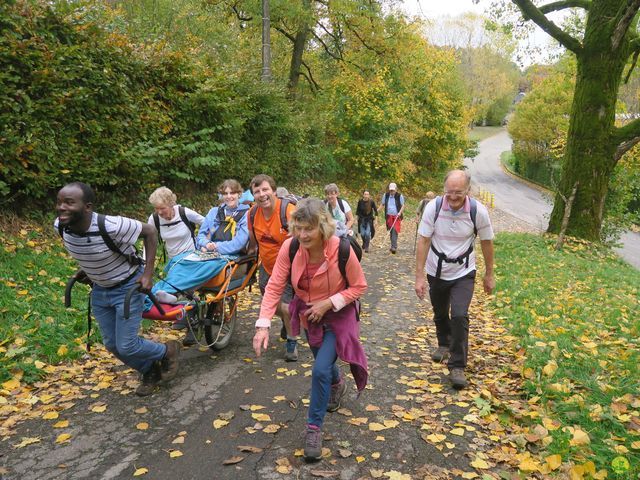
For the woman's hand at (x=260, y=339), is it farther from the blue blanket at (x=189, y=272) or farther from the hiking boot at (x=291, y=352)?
the hiking boot at (x=291, y=352)

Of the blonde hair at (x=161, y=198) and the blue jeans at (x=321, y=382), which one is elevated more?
the blonde hair at (x=161, y=198)

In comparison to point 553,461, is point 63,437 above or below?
below

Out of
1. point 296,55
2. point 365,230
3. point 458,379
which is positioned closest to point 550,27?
point 365,230

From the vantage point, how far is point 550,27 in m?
14.4

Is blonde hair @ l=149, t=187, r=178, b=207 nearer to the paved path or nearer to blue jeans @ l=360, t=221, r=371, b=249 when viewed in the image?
the paved path

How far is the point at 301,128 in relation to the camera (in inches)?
678

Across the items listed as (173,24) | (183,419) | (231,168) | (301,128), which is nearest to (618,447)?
(183,419)

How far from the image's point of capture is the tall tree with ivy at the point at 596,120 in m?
13.5

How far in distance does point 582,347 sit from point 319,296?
3.62m

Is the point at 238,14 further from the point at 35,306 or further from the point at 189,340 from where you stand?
the point at 189,340

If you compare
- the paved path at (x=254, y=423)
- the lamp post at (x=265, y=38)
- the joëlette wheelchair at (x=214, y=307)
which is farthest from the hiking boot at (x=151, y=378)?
the lamp post at (x=265, y=38)

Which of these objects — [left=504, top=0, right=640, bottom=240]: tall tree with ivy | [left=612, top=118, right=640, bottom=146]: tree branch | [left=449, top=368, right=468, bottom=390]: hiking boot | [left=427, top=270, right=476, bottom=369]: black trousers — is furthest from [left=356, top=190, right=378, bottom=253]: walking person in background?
[left=449, top=368, right=468, bottom=390]: hiking boot

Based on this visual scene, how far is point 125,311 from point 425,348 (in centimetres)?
380

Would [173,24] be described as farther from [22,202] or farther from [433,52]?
[433,52]
